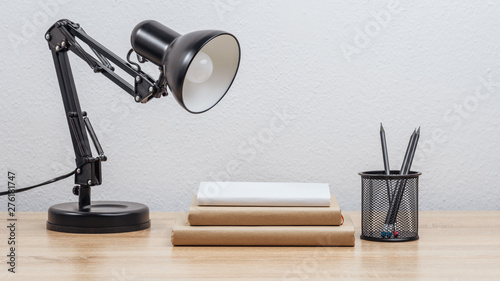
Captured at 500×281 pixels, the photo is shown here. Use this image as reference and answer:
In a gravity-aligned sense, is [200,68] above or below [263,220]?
above

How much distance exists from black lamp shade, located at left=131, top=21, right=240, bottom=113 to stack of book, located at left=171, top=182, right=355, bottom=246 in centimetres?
16

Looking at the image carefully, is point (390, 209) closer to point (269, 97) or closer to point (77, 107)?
point (269, 97)

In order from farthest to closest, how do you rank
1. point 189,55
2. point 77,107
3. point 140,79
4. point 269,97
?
point 269,97 < point 77,107 < point 140,79 < point 189,55

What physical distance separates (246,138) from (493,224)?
0.51 m

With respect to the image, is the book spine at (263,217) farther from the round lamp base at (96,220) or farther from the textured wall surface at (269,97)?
the textured wall surface at (269,97)

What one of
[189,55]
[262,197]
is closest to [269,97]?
[262,197]

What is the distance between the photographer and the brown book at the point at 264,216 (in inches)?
33.9

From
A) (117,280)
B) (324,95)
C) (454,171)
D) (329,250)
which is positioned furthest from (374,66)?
(117,280)

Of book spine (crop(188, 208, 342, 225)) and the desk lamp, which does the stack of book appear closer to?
book spine (crop(188, 208, 342, 225))

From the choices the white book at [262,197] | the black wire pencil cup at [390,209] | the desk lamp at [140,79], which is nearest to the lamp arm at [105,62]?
the desk lamp at [140,79]

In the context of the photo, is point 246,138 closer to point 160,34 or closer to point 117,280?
point 160,34

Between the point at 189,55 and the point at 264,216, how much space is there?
28 cm

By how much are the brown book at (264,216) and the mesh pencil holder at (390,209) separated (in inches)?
2.7

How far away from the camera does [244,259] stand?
0.76m
